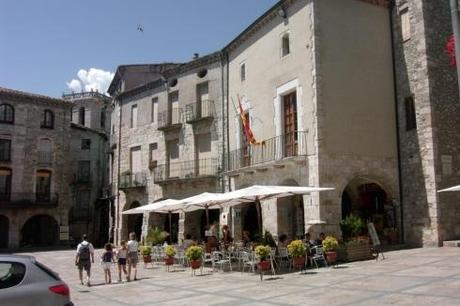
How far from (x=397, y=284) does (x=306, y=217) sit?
717 centimetres

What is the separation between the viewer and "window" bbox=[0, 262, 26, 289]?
591 cm

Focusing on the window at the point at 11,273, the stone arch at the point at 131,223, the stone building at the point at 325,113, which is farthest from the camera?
the stone arch at the point at 131,223

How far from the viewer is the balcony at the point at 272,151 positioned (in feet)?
60.3

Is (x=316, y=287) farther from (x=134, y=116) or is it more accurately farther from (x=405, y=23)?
(x=134, y=116)

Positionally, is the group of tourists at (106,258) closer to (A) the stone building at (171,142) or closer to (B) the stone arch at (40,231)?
(A) the stone building at (171,142)

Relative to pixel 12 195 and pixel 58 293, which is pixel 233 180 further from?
pixel 12 195

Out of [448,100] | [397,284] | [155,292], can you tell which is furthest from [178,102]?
[397,284]

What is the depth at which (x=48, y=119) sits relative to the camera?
38062 millimetres

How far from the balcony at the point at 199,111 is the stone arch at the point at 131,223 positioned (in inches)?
269

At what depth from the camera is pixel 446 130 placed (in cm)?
1827

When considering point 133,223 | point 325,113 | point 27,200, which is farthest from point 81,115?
point 325,113

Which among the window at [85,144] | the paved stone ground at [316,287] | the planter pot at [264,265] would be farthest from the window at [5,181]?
the planter pot at [264,265]

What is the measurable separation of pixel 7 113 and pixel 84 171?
10.9 metres

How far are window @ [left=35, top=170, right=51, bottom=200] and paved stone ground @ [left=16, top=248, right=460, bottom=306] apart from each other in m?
22.6
